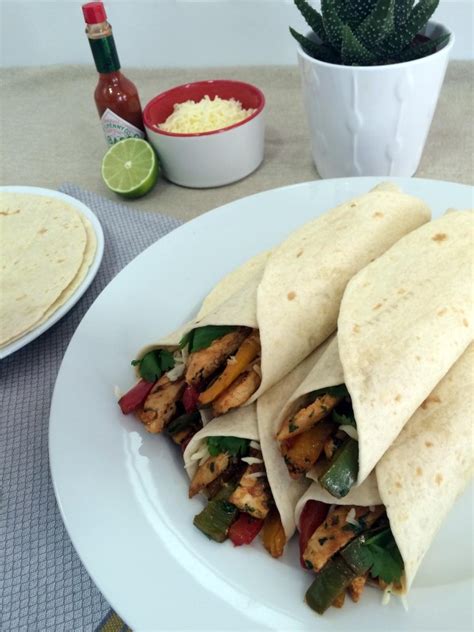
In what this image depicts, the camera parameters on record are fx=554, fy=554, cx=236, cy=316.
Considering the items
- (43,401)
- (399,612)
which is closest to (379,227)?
(399,612)

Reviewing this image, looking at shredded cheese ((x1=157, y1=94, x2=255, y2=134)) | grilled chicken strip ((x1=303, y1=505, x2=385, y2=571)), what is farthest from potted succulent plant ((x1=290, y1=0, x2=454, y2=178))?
grilled chicken strip ((x1=303, y1=505, x2=385, y2=571))

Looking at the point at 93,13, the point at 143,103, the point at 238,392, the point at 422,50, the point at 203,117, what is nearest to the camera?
the point at 238,392

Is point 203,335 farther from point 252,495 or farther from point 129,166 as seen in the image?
point 129,166

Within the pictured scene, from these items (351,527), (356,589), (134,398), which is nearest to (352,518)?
(351,527)

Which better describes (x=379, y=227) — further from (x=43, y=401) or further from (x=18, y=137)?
(x=18, y=137)

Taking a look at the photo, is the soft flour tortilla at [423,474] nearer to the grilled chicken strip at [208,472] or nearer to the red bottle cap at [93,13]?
the grilled chicken strip at [208,472]

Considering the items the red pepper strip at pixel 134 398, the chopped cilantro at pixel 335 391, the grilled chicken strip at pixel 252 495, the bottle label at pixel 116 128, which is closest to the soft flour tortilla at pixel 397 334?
the chopped cilantro at pixel 335 391

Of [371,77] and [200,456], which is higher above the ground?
[371,77]
